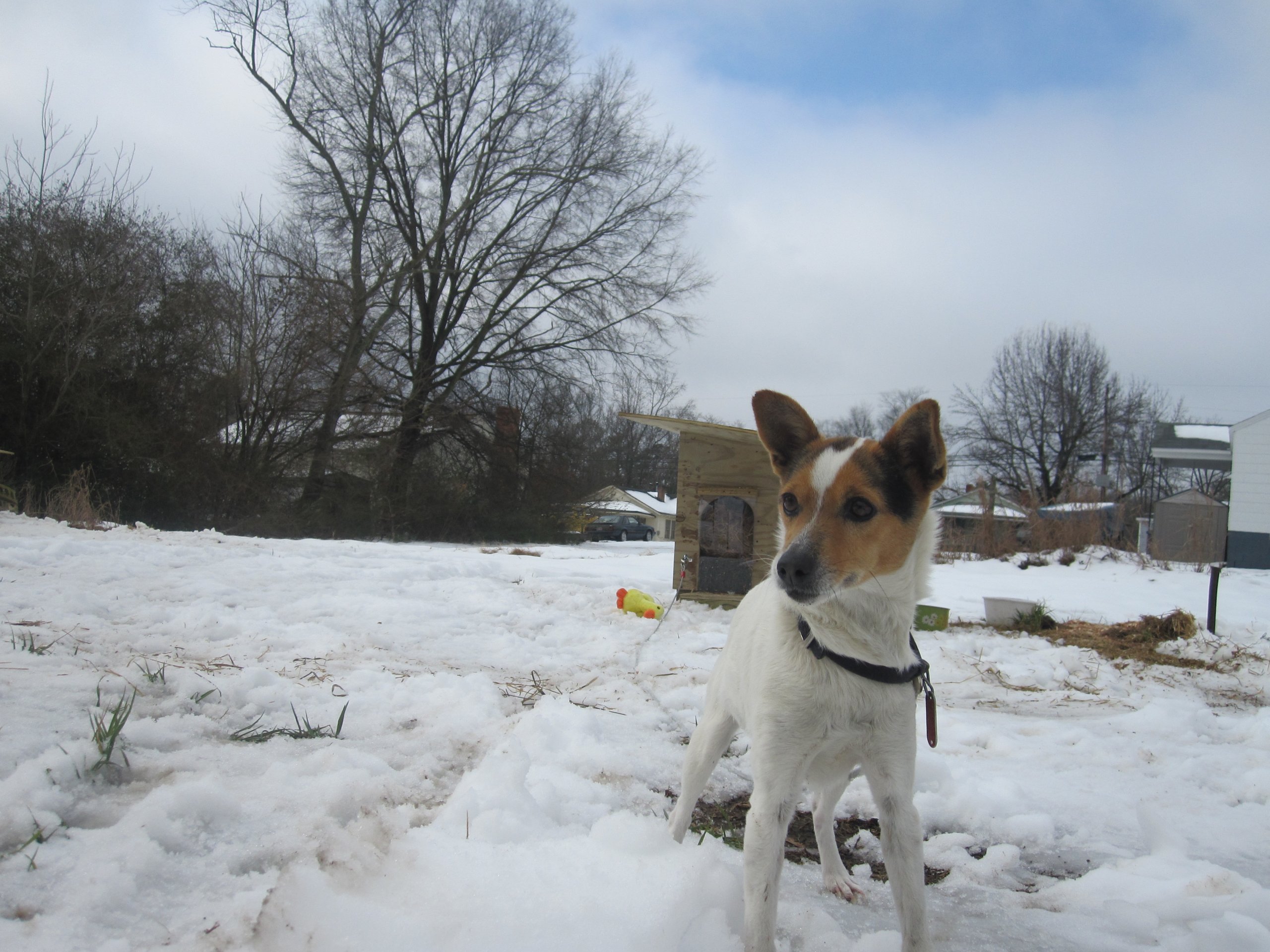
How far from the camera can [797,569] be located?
2059 millimetres

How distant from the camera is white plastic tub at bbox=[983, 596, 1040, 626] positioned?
8.03 m

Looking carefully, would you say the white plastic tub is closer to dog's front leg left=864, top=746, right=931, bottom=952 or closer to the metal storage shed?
dog's front leg left=864, top=746, right=931, bottom=952

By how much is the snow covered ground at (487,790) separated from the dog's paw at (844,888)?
0.15 feet

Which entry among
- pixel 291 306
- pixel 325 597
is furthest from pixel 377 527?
pixel 325 597

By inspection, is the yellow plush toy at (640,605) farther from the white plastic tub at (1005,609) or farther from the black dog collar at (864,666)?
the black dog collar at (864,666)

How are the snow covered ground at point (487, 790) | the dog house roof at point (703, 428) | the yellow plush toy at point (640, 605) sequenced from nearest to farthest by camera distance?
the snow covered ground at point (487, 790)
the yellow plush toy at point (640, 605)
the dog house roof at point (703, 428)

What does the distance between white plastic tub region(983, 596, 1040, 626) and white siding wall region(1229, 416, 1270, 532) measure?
16.0 metres

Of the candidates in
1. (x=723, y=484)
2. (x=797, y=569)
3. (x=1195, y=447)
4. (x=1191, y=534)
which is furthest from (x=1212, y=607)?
(x=1195, y=447)

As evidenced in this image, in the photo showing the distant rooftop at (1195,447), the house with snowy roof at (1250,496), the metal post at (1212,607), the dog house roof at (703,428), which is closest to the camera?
the metal post at (1212,607)

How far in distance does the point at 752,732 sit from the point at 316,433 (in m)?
17.4

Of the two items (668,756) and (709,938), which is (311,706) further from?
(709,938)

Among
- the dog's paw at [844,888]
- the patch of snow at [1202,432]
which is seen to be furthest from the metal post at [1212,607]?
the patch of snow at [1202,432]

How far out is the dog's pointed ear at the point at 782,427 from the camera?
2.56 meters

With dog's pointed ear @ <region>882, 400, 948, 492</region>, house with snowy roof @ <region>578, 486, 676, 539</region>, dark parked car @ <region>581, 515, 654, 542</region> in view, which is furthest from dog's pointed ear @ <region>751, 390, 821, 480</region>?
house with snowy roof @ <region>578, 486, 676, 539</region>
